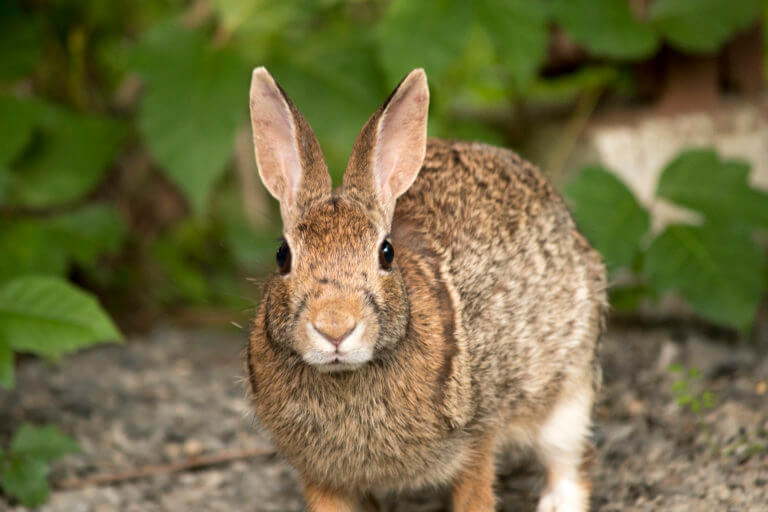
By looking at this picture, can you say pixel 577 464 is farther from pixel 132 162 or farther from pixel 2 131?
pixel 132 162

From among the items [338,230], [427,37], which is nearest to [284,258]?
[338,230]

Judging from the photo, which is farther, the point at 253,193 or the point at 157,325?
the point at 253,193

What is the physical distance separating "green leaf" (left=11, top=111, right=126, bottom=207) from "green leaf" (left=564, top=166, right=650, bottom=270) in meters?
3.40

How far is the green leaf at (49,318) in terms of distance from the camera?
480 cm

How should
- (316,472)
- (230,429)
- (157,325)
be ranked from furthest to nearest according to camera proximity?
(157,325), (230,429), (316,472)

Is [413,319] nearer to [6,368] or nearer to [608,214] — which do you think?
[6,368]

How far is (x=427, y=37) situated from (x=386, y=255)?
8.12ft

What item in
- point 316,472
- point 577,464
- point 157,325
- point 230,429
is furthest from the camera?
point 157,325

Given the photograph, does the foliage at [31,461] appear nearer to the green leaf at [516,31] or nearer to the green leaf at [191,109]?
the green leaf at [191,109]

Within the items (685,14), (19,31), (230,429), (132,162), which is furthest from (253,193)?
(685,14)

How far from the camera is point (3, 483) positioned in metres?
4.67

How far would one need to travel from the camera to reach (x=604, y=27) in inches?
250

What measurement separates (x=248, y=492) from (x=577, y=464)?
1.72 m

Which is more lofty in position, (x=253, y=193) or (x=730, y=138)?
(x=730, y=138)
